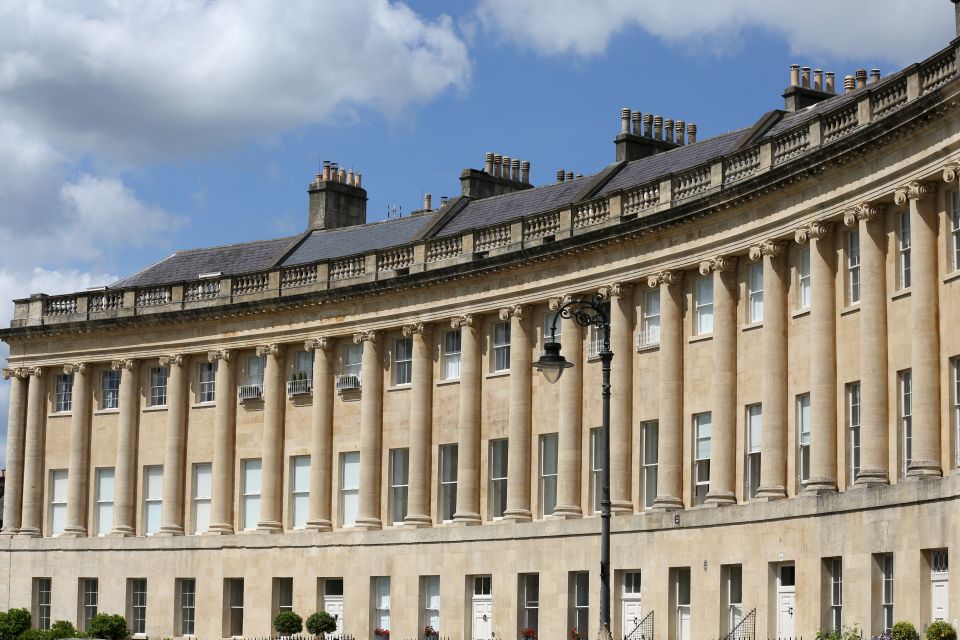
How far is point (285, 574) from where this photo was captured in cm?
6016

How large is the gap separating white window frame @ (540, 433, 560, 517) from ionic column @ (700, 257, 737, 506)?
7312mm

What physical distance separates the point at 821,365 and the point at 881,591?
5.85 metres

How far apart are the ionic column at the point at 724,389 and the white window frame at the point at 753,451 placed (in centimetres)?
44

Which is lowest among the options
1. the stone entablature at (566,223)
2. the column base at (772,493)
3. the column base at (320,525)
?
the column base at (320,525)

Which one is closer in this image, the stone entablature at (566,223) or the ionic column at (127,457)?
the stone entablature at (566,223)

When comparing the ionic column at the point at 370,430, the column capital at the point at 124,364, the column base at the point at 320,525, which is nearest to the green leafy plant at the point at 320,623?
the ionic column at the point at 370,430

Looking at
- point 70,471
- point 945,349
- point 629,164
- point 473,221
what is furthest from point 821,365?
point 70,471

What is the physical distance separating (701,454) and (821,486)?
6.31 m

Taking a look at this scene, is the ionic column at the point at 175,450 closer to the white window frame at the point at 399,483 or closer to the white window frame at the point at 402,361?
the white window frame at the point at 399,483

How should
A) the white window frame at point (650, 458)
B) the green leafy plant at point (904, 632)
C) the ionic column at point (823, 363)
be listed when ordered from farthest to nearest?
1. the white window frame at point (650, 458)
2. the ionic column at point (823, 363)
3. the green leafy plant at point (904, 632)

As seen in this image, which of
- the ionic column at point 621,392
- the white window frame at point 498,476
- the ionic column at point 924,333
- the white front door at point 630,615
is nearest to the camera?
the ionic column at point 924,333

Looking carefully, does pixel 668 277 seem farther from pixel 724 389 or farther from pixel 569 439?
pixel 569 439

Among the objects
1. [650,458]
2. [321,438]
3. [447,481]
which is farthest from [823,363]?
[321,438]

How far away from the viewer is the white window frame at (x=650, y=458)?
4975 cm
